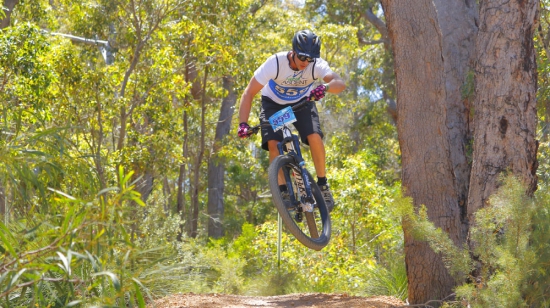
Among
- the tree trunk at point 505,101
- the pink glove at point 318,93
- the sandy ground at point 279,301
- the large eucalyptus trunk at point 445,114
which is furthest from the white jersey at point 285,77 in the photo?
the sandy ground at point 279,301

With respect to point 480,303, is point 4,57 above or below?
above

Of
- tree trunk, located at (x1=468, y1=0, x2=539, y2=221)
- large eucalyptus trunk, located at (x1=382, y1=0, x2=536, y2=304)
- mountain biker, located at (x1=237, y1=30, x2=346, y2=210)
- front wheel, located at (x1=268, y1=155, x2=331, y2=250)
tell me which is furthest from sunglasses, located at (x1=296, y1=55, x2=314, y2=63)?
tree trunk, located at (x1=468, y1=0, x2=539, y2=221)

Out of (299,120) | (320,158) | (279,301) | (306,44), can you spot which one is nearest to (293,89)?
(299,120)

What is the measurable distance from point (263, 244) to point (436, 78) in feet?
26.6

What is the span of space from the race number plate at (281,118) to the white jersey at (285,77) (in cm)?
31

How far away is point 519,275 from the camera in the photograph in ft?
13.7

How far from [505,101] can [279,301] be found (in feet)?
10.4

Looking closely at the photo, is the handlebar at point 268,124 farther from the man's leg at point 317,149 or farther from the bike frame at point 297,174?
the man's leg at point 317,149

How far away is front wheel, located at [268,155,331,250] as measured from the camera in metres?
6.01

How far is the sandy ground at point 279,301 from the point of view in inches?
240

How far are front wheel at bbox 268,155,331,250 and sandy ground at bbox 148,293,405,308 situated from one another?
0.57m

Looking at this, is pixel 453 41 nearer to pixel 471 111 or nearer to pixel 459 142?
pixel 471 111

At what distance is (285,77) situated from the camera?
6.34m

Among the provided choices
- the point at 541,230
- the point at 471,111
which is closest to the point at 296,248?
the point at 471,111
